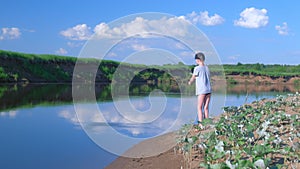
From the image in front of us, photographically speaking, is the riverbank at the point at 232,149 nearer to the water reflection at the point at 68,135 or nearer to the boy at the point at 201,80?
the boy at the point at 201,80

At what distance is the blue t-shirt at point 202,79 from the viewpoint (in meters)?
7.82

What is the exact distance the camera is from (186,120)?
8.42 meters

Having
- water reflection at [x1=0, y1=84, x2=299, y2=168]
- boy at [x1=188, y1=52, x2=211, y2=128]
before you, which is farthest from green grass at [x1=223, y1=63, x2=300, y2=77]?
boy at [x1=188, y1=52, x2=211, y2=128]

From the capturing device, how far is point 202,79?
7.85 meters

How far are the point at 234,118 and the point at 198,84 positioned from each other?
104 centimetres

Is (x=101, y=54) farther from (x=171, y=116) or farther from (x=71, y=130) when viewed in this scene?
(x=171, y=116)

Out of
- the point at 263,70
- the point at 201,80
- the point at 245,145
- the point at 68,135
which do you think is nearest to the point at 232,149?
the point at 245,145

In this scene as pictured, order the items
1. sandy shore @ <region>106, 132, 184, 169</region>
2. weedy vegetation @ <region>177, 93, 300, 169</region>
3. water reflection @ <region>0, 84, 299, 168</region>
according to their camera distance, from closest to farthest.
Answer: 1. weedy vegetation @ <region>177, 93, 300, 169</region>
2. sandy shore @ <region>106, 132, 184, 169</region>
3. water reflection @ <region>0, 84, 299, 168</region>

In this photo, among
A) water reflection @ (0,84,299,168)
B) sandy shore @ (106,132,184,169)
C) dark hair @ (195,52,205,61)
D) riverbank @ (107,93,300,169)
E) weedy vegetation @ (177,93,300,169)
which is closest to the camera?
weedy vegetation @ (177,93,300,169)

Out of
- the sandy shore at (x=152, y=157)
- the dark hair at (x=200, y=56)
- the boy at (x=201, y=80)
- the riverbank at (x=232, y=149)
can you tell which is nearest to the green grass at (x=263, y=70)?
the boy at (x=201, y=80)

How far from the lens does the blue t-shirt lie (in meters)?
7.82

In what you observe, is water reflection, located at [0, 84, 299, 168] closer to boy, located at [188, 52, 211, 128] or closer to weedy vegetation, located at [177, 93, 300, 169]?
boy, located at [188, 52, 211, 128]

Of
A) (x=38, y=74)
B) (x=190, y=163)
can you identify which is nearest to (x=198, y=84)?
(x=190, y=163)

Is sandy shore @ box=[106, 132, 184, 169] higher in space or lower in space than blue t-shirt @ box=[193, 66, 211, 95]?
lower
